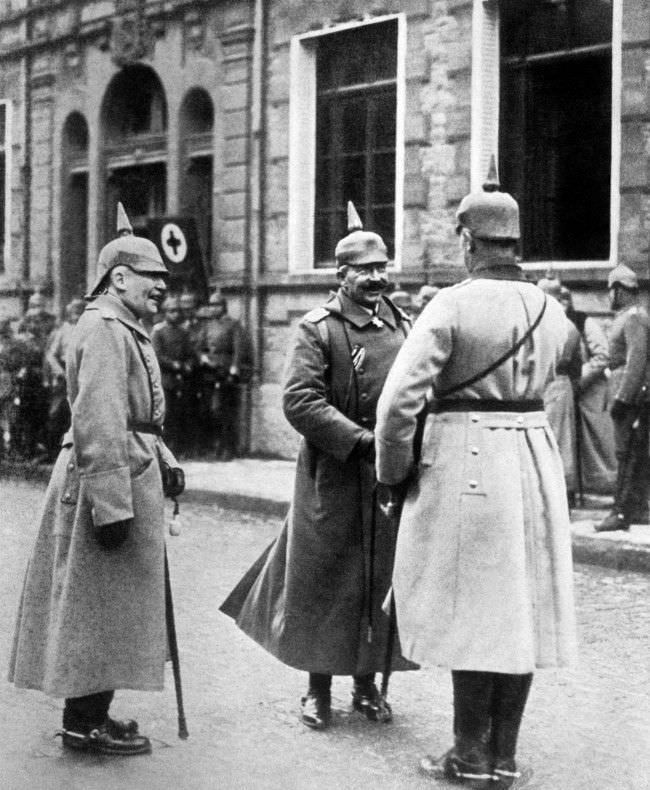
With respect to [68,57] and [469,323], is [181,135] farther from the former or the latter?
[469,323]

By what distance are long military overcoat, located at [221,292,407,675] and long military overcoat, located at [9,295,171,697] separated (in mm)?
665

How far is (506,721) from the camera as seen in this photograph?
200 inches

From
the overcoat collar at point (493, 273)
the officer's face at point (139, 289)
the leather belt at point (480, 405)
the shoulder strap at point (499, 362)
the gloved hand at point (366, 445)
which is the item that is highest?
the overcoat collar at point (493, 273)

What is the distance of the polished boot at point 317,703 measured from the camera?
5.89 metres

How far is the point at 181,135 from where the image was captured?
63.0ft

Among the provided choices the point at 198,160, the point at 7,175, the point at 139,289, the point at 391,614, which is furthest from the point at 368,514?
the point at 7,175

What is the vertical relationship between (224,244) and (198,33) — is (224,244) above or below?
below

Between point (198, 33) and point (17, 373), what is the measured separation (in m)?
4.84

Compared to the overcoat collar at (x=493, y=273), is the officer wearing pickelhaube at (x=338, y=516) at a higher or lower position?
lower

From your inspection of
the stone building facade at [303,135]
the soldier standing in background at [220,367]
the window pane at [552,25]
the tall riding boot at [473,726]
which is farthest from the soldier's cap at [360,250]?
the soldier standing in background at [220,367]

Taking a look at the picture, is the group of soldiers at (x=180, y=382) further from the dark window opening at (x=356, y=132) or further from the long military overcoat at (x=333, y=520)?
the long military overcoat at (x=333, y=520)

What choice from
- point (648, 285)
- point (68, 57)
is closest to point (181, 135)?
point (68, 57)

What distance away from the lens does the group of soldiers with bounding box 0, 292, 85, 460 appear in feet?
55.6

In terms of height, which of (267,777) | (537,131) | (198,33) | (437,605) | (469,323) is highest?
(198,33)
